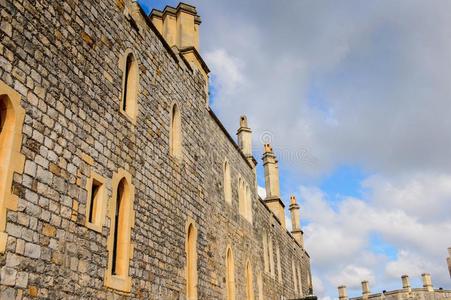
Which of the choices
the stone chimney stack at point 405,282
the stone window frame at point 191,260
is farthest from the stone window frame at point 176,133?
the stone chimney stack at point 405,282

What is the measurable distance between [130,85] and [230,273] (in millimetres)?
6773

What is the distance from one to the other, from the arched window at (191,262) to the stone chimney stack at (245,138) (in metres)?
8.35

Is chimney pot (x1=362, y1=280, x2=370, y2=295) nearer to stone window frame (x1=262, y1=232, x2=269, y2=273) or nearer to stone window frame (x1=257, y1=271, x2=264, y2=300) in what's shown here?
stone window frame (x1=262, y1=232, x2=269, y2=273)

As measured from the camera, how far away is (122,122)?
784 centimetres

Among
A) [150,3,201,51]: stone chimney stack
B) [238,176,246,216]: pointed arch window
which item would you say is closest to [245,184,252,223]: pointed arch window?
[238,176,246,216]: pointed arch window

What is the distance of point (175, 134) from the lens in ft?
33.7

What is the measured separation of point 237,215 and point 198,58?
5.26 meters

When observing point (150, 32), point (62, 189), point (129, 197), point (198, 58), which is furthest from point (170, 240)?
point (198, 58)

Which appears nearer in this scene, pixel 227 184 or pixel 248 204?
pixel 227 184

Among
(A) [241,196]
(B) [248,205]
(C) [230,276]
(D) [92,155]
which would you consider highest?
(A) [241,196]

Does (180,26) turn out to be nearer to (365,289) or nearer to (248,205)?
(248,205)

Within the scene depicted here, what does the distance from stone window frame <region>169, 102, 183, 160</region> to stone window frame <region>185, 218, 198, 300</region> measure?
1.55 meters

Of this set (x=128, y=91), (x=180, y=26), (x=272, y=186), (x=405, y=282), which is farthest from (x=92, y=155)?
(x=405, y=282)

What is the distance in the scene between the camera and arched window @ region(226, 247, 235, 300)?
1266 centimetres
